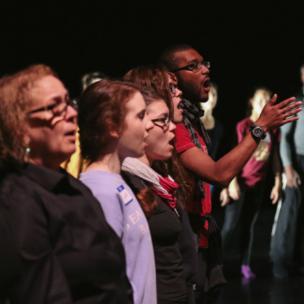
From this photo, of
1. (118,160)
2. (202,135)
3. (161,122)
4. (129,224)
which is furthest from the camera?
(202,135)

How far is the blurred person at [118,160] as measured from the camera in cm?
330

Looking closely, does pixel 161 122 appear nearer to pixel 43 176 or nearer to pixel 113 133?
pixel 113 133

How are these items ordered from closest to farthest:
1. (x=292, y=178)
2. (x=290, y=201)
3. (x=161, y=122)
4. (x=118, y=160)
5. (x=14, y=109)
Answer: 1. (x=14, y=109)
2. (x=118, y=160)
3. (x=161, y=122)
4. (x=292, y=178)
5. (x=290, y=201)

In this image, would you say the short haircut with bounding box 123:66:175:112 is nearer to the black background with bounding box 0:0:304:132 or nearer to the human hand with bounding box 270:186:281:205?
the human hand with bounding box 270:186:281:205

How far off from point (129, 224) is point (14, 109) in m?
0.65

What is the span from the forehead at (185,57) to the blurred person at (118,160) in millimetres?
1188

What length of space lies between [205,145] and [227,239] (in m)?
4.04

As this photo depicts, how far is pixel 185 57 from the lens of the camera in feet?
15.3

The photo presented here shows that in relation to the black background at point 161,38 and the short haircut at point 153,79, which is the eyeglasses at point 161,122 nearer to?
the short haircut at point 153,79

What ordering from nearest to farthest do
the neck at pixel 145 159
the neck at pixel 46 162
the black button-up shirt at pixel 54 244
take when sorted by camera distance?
the black button-up shirt at pixel 54 244 < the neck at pixel 46 162 < the neck at pixel 145 159

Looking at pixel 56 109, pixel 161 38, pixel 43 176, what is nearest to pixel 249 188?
pixel 161 38

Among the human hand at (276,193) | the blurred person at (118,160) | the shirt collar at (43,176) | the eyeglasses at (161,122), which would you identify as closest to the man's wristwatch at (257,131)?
the eyeglasses at (161,122)

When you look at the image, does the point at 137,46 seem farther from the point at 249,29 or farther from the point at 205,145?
the point at 205,145

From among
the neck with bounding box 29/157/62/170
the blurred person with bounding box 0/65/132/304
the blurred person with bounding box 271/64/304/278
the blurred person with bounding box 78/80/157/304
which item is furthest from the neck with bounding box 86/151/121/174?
the blurred person with bounding box 271/64/304/278
